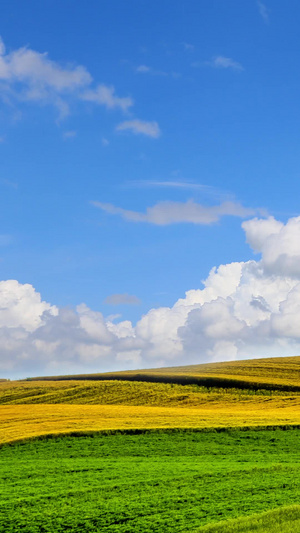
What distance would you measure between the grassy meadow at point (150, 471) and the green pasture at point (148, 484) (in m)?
0.03

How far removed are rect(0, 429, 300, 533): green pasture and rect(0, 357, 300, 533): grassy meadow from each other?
31 millimetres

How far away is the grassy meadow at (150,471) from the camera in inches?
545

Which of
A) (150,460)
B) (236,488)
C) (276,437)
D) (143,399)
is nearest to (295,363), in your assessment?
(143,399)

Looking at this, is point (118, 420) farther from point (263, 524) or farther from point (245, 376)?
point (245, 376)

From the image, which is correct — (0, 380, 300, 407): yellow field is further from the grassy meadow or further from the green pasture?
the green pasture

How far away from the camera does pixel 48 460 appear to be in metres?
23.2

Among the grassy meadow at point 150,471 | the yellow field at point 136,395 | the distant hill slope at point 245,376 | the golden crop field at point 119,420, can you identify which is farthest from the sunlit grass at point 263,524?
the distant hill slope at point 245,376

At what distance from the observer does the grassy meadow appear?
45.4 feet

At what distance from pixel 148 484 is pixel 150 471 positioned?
85.0 inches

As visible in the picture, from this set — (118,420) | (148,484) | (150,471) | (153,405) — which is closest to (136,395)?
(153,405)

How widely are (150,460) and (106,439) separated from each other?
19.8 ft

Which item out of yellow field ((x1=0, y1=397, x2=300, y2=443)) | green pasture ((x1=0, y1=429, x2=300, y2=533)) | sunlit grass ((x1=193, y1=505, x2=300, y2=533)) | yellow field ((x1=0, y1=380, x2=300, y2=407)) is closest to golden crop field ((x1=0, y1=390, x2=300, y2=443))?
yellow field ((x1=0, y1=397, x2=300, y2=443))

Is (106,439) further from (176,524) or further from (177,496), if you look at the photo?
(176,524)

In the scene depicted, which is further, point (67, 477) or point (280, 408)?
point (280, 408)
